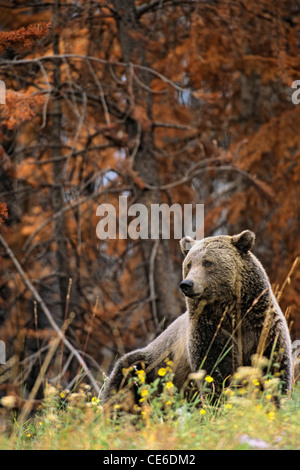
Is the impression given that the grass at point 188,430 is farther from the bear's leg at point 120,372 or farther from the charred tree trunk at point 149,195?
the charred tree trunk at point 149,195

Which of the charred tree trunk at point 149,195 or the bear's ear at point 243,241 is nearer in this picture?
the bear's ear at point 243,241

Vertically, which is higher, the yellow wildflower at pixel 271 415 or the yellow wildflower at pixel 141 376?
the yellow wildflower at pixel 141 376

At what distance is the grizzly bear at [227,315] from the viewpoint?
15.7ft

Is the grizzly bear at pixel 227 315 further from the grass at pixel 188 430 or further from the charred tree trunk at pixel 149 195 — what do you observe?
the charred tree trunk at pixel 149 195

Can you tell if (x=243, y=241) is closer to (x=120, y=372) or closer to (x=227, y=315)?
(x=227, y=315)

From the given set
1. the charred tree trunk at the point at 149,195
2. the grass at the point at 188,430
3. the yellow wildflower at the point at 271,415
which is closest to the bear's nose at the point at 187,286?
the grass at the point at 188,430

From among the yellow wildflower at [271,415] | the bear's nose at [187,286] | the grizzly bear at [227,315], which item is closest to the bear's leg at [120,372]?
the grizzly bear at [227,315]

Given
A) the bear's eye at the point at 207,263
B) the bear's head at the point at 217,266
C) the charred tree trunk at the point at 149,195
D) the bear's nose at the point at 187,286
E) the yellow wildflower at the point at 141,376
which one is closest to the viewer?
the yellow wildflower at the point at 141,376

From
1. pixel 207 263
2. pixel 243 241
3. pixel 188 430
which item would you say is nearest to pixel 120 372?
pixel 207 263

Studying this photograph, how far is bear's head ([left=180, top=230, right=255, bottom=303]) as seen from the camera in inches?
192

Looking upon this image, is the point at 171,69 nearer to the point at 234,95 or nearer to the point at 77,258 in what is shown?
the point at 234,95

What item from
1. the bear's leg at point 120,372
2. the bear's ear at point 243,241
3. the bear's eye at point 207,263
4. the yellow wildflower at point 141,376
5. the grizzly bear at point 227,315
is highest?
the bear's ear at point 243,241

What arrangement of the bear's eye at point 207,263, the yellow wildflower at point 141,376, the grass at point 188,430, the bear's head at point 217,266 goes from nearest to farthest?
the grass at point 188,430, the yellow wildflower at point 141,376, the bear's head at point 217,266, the bear's eye at point 207,263

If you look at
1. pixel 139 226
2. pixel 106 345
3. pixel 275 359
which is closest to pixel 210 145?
pixel 139 226
